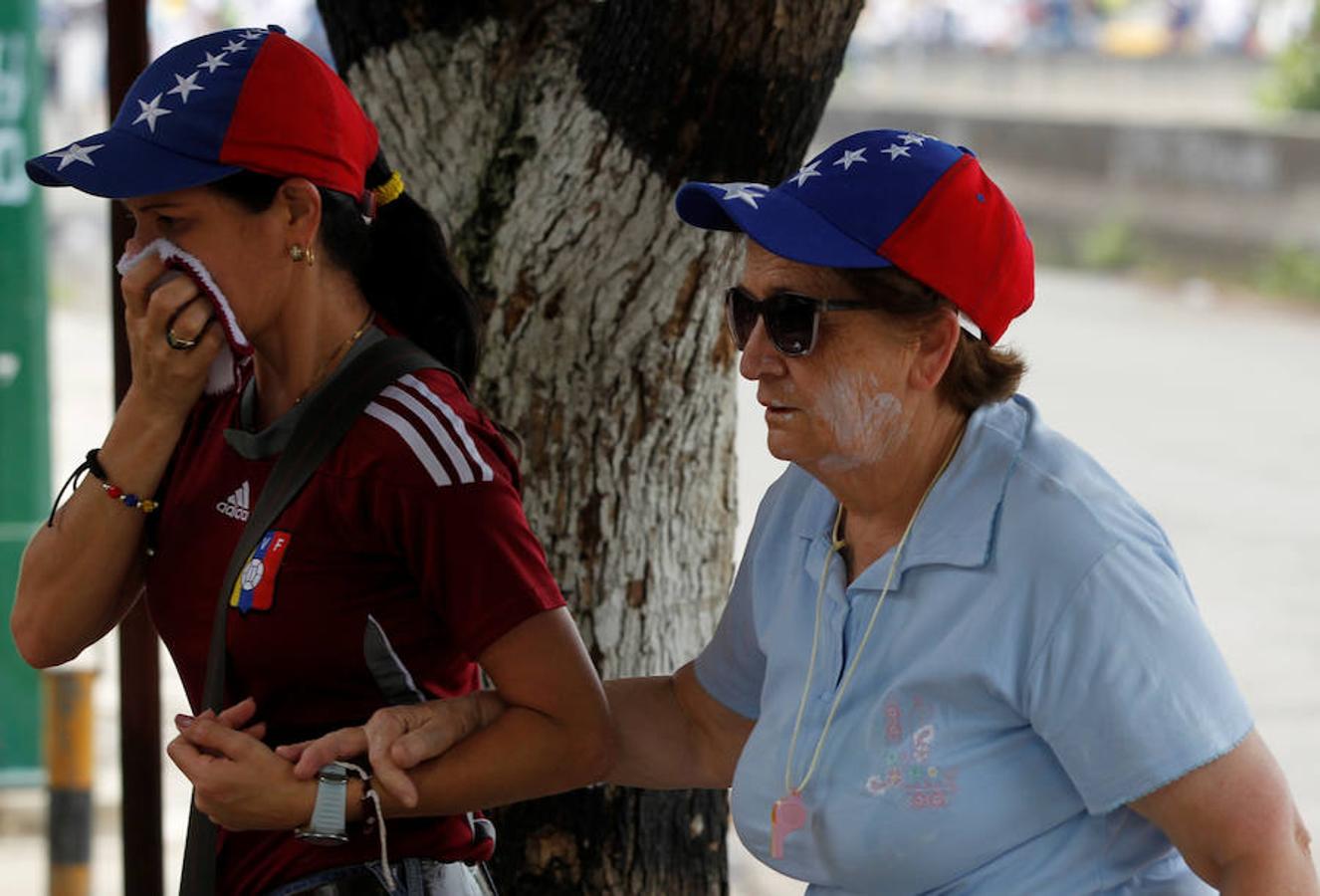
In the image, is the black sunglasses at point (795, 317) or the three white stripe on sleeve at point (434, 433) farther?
the black sunglasses at point (795, 317)

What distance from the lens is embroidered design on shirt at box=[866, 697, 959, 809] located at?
6.62 feet

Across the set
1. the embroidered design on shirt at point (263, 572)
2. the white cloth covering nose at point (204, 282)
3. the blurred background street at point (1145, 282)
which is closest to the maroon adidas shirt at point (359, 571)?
the embroidered design on shirt at point (263, 572)

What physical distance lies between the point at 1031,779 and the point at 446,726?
652mm

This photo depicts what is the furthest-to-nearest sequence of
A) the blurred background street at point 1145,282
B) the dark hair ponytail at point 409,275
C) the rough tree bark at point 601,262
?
the blurred background street at point 1145,282 < the rough tree bark at point 601,262 < the dark hair ponytail at point 409,275

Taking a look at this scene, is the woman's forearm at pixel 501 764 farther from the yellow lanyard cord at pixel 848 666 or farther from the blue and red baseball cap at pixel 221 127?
the blue and red baseball cap at pixel 221 127

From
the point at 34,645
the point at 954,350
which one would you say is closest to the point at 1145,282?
the point at 954,350

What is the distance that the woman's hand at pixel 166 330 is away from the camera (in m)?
2.01

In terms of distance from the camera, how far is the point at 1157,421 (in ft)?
37.3

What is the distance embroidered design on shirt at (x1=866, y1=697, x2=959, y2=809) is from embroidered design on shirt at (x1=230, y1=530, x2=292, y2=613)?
0.70 m

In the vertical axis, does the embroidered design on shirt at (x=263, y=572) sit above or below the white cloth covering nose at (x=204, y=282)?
below

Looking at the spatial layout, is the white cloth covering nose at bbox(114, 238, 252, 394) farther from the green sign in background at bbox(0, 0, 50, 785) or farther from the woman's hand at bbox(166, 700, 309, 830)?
the green sign in background at bbox(0, 0, 50, 785)

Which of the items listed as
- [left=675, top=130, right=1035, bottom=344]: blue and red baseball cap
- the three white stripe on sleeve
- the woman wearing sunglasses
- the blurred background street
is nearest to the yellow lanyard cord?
the woman wearing sunglasses

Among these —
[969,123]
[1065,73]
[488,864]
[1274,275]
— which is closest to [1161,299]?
[1274,275]

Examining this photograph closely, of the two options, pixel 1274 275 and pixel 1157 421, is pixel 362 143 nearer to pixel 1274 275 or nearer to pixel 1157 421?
pixel 1157 421
